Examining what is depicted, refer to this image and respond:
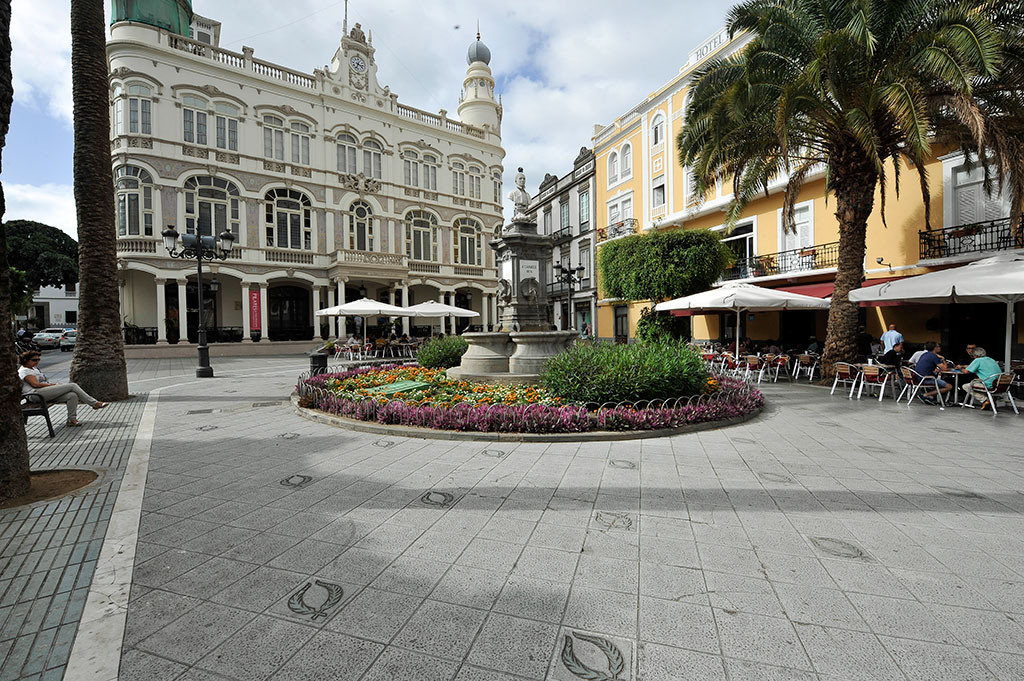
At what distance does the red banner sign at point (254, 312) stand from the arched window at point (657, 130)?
23.9 metres

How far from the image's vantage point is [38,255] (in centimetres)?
3681

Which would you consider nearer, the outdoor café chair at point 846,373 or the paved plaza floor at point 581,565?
the paved plaza floor at point 581,565

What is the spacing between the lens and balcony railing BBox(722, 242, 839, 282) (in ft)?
56.4

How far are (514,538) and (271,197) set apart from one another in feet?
95.2

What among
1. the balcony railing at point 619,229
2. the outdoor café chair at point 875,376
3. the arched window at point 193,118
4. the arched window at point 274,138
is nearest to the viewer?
the outdoor café chair at point 875,376

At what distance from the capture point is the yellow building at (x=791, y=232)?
13.5m

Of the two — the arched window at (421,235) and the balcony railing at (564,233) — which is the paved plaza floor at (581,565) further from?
the balcony railing at (564,233)

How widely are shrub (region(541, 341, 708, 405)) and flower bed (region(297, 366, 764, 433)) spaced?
7.4 inches

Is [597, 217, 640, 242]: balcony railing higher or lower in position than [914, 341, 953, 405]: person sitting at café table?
higher

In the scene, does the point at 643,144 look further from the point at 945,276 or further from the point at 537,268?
the point at 945,276

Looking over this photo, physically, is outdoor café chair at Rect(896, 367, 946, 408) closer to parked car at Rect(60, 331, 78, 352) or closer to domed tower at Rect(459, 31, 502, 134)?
domed tower at Rect(459, 31, 502, 134)

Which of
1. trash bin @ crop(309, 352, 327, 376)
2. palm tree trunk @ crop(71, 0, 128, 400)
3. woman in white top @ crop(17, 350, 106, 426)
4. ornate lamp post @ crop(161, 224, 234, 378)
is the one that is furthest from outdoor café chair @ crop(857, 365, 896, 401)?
ornate lamp post @ crop(161, 224, 234, 378)

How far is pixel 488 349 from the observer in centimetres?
1086

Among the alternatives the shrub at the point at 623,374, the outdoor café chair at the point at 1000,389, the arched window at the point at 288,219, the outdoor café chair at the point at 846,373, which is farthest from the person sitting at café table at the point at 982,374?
the arched window at the point at 288,219
